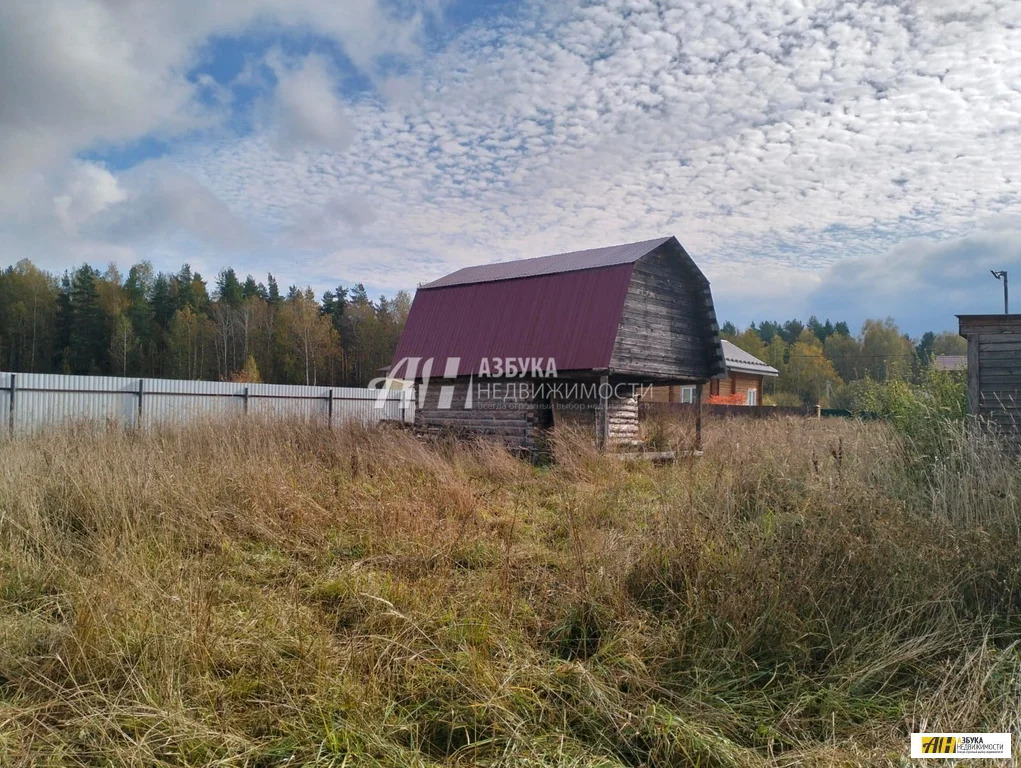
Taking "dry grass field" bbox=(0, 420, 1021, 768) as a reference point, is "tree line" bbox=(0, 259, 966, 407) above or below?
above

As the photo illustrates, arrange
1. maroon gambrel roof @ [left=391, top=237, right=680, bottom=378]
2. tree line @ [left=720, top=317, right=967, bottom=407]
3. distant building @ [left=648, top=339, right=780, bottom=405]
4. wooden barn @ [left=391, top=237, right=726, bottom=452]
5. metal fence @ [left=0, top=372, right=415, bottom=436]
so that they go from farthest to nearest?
tree line @ [left=720, top=317, right=967, bottom=407] < distant building @ [left=648, top=339, right=780, bottom=405] < wooden barn @ [left=391, top=237, right=726, bottom=452] < maroon gambrel roof @ [left=391, top=237, right=680, bottom=378] < metal fence @ [left=0, top=372, right=415, bottom=436]

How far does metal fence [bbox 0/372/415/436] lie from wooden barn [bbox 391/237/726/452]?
212 centimetres

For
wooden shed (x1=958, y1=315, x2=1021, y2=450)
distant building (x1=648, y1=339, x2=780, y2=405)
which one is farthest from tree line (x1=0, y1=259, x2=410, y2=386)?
wooden shed (x1=958, y1=315, x2=1021, y2=450)

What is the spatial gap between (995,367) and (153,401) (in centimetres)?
1665

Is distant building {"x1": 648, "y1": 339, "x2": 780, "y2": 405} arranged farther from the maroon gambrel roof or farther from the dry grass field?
the dry grass field

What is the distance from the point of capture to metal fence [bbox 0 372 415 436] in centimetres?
1234

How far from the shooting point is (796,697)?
11.3ft

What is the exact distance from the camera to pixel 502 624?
4.01 meters

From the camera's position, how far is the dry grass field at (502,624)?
9.98 feet

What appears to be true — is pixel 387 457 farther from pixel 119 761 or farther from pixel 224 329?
pixel 224 329

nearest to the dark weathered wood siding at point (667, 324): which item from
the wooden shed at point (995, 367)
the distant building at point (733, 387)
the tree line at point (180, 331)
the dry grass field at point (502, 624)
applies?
the wooden shed at point (995, 367)

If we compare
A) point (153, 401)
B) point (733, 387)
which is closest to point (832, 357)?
point (733, 387)

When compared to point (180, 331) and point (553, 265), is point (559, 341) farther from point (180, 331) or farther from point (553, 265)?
point (180, 331)

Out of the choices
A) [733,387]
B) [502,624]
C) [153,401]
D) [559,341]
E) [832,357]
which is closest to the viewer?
[502,624]
